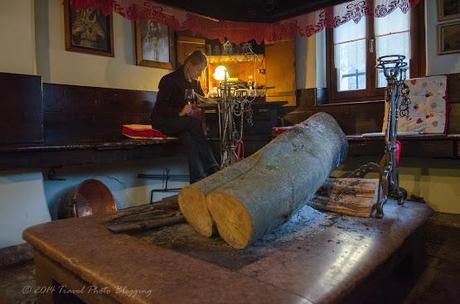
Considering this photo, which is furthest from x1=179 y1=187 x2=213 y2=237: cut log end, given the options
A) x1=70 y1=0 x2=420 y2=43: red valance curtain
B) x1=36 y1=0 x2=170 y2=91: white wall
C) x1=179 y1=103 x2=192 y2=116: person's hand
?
x1=36 y1=0 x2=170 y2=91: white wall

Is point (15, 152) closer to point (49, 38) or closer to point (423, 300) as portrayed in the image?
point (49, 38)

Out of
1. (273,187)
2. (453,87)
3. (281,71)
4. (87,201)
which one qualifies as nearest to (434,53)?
(453,87)

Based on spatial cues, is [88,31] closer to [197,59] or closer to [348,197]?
[197,59]

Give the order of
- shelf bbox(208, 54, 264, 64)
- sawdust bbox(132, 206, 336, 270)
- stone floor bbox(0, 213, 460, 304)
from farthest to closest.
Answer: shelf bbox(208, 54, 264, 64), stone floor bbox(0, 213, 460, 304), sawdust bbox(132, 206, 336, 270)

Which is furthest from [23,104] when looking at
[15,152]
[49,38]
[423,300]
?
[423,300]

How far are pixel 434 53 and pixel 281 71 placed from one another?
1.40m

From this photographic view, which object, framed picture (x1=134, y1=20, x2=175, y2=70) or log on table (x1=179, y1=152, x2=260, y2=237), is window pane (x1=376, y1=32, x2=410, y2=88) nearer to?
framed picture (x1=134, y1=20, x2=175, y2=70)

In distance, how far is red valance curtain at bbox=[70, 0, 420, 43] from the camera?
1.43m

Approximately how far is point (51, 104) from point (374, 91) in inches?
113

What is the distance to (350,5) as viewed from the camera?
1568 millimetres

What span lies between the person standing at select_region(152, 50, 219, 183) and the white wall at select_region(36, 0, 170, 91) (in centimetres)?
66

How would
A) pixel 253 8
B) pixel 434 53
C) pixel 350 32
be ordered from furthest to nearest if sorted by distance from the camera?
pixel 350 32 → pixel 434 53 → pixel 253 8

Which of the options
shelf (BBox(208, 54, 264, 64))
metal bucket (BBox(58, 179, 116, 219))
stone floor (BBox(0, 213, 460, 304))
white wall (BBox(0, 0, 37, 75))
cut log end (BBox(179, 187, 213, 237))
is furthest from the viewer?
shelf (BBox(208, 54, 264, 64))

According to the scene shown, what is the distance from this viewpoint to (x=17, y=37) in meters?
2.23
